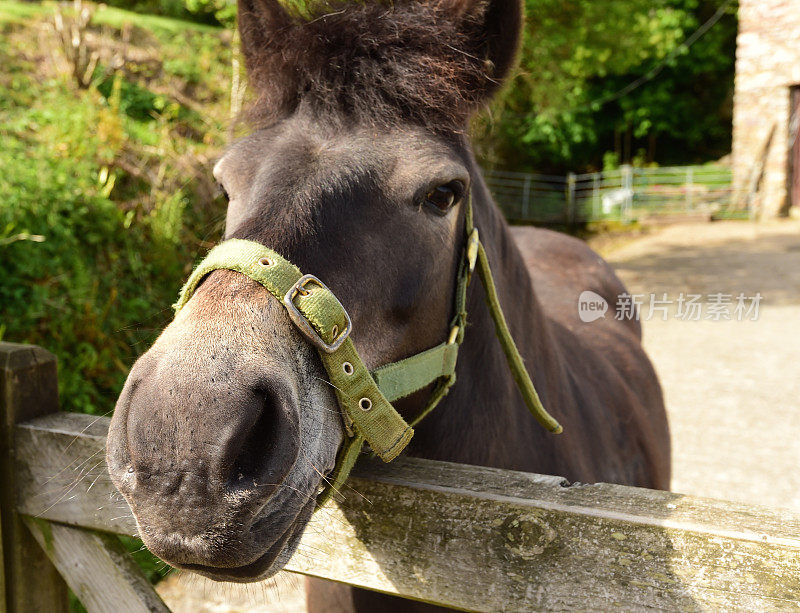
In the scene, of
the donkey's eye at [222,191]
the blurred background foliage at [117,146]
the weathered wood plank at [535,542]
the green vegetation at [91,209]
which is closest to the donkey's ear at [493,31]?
the blurred background foliage at [117,146]

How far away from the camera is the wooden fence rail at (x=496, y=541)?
1052 mm

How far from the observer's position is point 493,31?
172cm

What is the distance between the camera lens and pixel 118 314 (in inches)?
206

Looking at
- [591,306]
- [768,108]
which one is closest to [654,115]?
[768,108]

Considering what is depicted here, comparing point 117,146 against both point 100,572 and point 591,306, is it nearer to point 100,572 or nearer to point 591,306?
point 591,306

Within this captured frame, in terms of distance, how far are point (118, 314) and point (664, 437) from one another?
4.09m

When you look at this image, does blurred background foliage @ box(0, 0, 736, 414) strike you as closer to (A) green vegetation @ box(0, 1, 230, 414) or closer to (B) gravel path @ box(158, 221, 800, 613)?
(A) green vegetation @ box(0, 1, 230, 414)

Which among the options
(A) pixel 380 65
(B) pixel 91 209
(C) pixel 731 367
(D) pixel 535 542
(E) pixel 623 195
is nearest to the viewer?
(D) pixel 535 542

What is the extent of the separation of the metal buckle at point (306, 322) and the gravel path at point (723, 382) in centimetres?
58

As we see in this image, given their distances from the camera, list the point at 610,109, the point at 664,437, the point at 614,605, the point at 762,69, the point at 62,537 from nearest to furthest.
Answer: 1. the point at 614,605
2. the point at 62,537
3. the point at 664,437
4. the point at 762,69
5. the point at 610,109

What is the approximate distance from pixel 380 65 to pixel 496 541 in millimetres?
1073

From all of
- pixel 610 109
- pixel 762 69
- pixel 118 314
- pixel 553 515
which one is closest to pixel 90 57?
pixel 118 314

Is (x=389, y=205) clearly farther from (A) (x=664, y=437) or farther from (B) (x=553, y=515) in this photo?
(A) (x=664, y=437)

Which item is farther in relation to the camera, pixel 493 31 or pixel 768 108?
pixel 768 108
